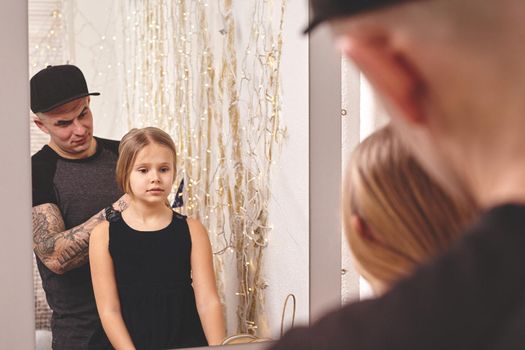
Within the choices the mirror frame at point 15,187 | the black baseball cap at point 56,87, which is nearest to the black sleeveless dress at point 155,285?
the mirror frame at point 15,187

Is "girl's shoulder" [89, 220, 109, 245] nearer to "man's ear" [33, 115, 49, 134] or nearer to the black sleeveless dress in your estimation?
the black sleeveless dress

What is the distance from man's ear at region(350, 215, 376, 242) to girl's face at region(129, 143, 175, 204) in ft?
3.72

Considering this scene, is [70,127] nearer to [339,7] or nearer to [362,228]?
[362,228]

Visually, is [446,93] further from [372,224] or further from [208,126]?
[208,126]

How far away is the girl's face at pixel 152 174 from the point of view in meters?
1.69

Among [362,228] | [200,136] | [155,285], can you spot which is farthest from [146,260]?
[362,228]

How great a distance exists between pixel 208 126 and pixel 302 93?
0.86 ft

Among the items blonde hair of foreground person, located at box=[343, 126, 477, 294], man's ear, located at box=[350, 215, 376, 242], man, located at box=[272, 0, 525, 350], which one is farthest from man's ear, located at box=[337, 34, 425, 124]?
man's ear, located at box=[350, 215, 376, 242]

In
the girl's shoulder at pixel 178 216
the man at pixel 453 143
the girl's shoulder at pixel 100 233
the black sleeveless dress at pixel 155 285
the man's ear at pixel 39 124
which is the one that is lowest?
the black sleeveless dress at pixel 155 285

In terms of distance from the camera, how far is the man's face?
1628 mm

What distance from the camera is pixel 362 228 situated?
579 mm

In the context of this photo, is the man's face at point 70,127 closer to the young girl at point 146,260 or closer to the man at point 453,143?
the young girl at point 146,260

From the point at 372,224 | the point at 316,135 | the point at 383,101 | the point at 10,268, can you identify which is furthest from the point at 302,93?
the point at 383,101

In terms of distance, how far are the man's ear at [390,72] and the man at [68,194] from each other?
1.46 metres
